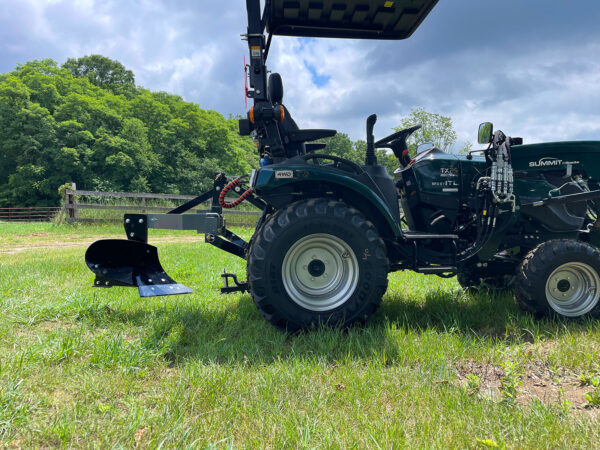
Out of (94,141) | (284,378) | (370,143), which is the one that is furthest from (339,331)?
(94,141)

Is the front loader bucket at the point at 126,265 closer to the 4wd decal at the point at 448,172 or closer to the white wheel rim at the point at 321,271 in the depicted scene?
the white wheel rim at the point at 321,271

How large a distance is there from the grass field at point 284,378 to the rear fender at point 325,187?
832 millimetres

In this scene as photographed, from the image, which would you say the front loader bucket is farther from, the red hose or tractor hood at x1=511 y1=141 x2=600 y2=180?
tractor hood at x1=511 y1=141 x2=600 y2=180

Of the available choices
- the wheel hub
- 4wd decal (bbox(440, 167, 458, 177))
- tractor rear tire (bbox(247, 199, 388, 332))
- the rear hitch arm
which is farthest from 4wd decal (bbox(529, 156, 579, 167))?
the rear hitch arm

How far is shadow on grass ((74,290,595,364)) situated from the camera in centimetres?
A: 225

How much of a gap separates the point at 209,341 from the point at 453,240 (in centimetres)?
208

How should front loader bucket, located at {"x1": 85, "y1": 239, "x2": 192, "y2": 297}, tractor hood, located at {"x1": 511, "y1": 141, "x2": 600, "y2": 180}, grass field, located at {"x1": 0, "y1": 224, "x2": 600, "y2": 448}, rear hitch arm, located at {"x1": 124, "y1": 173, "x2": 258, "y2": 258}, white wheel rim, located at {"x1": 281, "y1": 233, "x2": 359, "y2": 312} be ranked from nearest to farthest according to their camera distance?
grass field, located at {"x1": 0, "y1": 224, "x2": 600, "y2": 448}, white wheel rim, located at {"x1": 281, "y1": 233, "x2": 359, "y2": 312}, rear hitch arm, located at {"x1": 124, "y1": 173, "x2": 258, "y2": 258}, front loader bucket, located at {"x1": 85, "y1": 239, "x2": 192, "y2": 297}, tractor hood, located at {"x1": 511, "y1": 141, "x2": 600, "y2": 180}

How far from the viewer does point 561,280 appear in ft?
9.61

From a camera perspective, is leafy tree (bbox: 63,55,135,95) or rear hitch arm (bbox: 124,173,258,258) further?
leafy tree (bbox: 63,55,135,95)

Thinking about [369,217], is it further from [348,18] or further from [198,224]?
[348,18]

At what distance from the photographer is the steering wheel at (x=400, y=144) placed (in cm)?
360

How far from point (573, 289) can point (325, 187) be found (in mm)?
2166

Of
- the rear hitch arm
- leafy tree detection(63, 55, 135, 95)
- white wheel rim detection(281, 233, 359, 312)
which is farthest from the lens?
leafy tree detection(63, 55, 135, 95)

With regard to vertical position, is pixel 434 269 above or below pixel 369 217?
below
